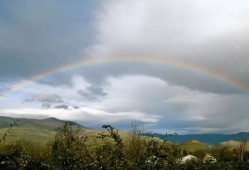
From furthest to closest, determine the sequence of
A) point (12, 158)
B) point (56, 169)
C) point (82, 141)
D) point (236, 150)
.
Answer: point (236, 150), point (82, 141), point (56, 169), point (12, 158)

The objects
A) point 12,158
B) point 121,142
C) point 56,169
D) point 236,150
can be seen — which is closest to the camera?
point 12,158

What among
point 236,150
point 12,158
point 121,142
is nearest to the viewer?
point 12,158

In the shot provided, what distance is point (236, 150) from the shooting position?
436 ft

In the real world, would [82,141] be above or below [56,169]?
above

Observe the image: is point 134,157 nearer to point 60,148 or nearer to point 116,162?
point 116,162

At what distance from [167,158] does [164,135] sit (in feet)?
3.81

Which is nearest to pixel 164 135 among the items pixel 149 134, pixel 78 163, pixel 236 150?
pixel 149 134

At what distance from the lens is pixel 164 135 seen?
13797mm

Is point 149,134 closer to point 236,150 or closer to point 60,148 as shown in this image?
point 60,148

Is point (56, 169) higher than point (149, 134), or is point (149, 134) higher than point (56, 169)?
point (149, 134)

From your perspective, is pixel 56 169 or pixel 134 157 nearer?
pixel 56 169

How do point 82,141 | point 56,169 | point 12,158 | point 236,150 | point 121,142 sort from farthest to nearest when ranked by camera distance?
point 236,150, point 82,141, point 121,142, point 56,169, point 12,158

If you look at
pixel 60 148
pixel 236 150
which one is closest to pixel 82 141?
pixel 60 148

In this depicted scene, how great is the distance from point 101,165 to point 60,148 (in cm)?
224
